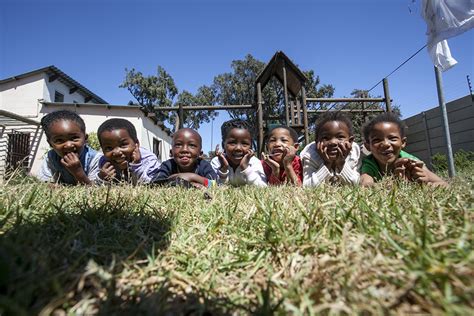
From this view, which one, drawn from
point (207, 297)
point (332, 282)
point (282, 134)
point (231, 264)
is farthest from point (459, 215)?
point (282, 134)

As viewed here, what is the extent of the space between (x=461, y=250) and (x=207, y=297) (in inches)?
25.2

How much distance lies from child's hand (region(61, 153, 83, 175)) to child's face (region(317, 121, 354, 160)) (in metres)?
2.96

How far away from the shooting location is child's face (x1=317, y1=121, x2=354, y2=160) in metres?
3.12

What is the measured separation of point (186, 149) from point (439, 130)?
10.1m

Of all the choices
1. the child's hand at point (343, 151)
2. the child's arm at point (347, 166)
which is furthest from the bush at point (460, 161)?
the child's hand at point (343, 151)

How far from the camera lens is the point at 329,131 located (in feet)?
10.3

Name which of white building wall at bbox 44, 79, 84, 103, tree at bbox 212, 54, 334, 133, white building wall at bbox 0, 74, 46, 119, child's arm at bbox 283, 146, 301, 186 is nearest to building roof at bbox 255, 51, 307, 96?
child's arm at bbox 283, 146, 301, 186

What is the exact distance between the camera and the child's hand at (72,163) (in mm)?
3195

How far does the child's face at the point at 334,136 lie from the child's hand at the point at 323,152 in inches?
1.0

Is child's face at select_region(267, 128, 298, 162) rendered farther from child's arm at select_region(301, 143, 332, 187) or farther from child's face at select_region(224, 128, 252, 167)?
child's arm at select_region(301, 143, 332, 187)

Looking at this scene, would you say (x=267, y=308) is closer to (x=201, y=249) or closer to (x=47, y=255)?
(x=201, y=249)

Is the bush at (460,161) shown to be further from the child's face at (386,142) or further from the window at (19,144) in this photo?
the window at (19,144)

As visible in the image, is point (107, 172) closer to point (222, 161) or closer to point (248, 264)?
point (222, 161)

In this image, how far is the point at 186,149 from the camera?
3797 millimetres
